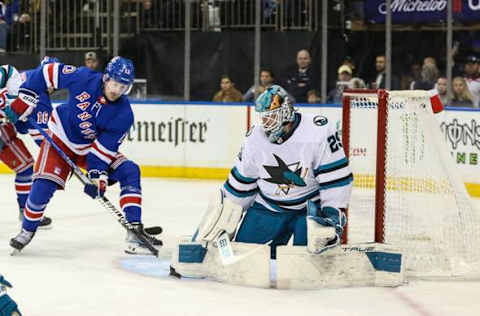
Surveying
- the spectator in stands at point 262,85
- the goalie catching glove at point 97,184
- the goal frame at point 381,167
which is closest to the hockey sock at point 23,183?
the goalie catching glove at point 97,184

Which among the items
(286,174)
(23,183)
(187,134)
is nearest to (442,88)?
(187,134)

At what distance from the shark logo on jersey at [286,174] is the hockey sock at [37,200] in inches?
48.8

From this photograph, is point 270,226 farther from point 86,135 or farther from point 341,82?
point 341,82

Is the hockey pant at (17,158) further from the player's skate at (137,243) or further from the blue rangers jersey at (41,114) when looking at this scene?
the player's skate at (137,243)

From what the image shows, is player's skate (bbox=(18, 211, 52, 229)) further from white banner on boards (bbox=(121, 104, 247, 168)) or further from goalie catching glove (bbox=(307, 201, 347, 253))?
white banner on boards (bbox=(121, 104, 247, 168))

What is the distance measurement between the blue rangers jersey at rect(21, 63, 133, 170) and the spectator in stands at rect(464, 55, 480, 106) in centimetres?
417

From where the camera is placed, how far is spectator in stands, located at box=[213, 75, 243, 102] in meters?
9.41

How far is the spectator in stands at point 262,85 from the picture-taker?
9234 millimetres

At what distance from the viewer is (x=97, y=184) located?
203 inches

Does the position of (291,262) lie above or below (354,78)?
below

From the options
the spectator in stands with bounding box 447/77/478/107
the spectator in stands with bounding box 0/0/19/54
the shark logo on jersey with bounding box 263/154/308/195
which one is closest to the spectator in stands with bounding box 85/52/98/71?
the spectator in stands with bounding box 0/0/19/54

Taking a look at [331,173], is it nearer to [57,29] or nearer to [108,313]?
[108,313]

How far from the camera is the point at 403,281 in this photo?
4.34 metres

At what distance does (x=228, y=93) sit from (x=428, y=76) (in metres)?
1.75
